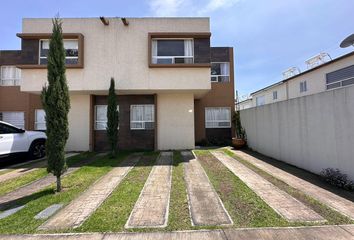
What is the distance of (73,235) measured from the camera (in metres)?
4.31

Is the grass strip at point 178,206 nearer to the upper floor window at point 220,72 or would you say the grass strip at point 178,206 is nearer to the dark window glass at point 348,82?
the dark window glass at point 348,82

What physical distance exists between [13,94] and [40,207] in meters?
15.6

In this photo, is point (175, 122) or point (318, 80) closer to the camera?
point (175, 122)

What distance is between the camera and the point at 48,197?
6.34 m

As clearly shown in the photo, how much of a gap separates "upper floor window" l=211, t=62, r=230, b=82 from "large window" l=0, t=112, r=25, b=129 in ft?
45.8

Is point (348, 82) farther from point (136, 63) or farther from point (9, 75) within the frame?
point (9, 75)

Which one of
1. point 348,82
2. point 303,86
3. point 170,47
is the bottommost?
point 348,82

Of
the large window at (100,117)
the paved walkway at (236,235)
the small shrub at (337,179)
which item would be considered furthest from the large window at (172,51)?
the paved walkway at (236,235)

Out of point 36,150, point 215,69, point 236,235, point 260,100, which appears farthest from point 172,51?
point 260,100

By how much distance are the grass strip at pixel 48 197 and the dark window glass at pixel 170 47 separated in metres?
6.55

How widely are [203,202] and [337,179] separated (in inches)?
158

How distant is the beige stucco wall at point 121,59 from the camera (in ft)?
42.8

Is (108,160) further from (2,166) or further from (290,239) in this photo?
(290,239)

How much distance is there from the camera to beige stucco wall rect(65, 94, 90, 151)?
579 inches
